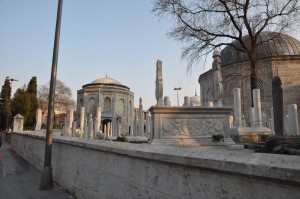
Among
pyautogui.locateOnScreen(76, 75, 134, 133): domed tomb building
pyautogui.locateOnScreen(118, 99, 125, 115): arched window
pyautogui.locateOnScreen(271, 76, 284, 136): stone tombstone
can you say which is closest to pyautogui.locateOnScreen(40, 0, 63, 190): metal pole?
pyautogui.locateOnScreen(271, 76, 284, 136): stone tombstone

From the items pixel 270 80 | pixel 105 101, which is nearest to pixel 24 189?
pixel 270 80

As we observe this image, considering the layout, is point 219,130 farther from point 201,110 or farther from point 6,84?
point 6,84

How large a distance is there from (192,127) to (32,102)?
37.3 metres

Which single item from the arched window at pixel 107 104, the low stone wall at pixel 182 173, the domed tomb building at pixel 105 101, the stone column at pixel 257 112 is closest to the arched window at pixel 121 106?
the domed tomb building at pixel 105 101

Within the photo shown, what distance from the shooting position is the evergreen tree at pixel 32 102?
37875mm

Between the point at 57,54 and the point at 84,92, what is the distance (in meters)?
43.3

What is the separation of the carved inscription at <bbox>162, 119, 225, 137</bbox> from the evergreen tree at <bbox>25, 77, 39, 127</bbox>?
35228 mm

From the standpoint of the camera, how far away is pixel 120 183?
3.41 m

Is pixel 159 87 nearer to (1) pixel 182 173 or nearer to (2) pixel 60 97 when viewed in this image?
(1) pixel 182 173

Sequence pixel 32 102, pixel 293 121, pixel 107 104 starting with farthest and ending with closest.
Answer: pixel 107 104
pixel 32 102
pixel 293 121

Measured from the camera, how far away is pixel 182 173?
7.67 feet

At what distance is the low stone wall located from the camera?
157 centimetres

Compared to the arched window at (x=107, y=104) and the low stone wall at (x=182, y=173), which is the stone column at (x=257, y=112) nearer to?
the low stone wall at (x=182, y=173)

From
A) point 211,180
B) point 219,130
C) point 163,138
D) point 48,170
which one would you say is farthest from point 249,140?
point 211,180
